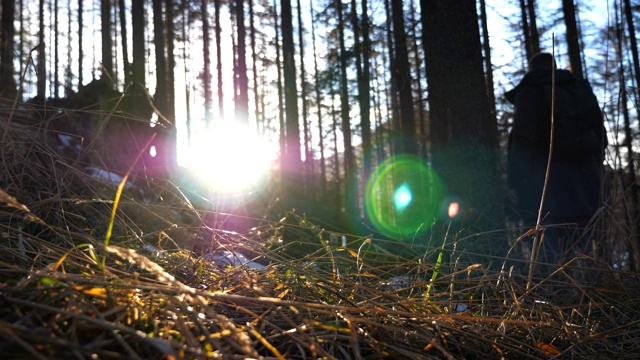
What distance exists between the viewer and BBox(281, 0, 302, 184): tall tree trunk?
12.5m

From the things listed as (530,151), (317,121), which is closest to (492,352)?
(530,151)

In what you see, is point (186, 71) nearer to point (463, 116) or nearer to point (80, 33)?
point (80, 33)

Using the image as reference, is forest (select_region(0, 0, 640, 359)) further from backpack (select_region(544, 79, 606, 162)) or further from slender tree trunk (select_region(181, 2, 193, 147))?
slender tree trunk (select_region(181, 2, 193, 147))

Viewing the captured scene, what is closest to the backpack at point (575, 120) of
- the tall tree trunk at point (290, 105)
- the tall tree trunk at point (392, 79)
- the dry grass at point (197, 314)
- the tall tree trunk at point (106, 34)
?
the dry grass at point (197, 314)

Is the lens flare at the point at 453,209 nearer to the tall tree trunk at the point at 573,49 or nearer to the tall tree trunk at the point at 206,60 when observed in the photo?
the tall tree trunk at the point at 573,49

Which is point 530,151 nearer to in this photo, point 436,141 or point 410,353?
point 436,141

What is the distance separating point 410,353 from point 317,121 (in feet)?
74.9

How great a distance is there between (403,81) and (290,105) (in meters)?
6.07

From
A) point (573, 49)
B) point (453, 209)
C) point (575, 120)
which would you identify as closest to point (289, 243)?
point (453, 209)

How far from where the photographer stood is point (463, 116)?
150 inches

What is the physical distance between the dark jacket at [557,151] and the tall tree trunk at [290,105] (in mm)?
8953

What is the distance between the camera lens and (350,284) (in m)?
1.25

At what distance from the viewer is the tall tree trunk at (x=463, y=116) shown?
3812mm

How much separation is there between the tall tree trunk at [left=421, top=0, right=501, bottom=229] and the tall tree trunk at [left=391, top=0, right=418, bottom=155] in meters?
1.74
